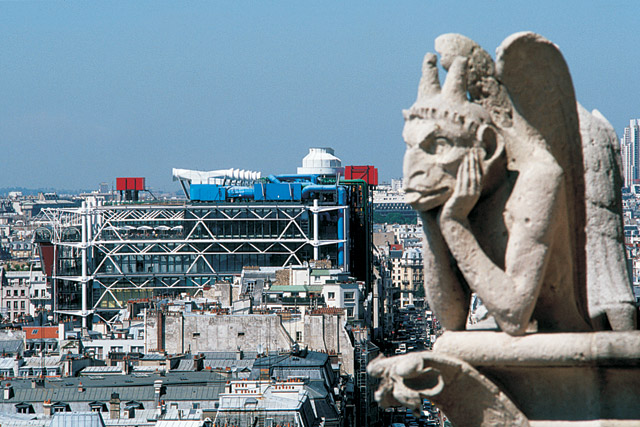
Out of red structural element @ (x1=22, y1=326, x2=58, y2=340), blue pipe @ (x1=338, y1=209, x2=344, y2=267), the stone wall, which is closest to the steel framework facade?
blue pipe @ (x1=338, y1=209, x2=344, y2=267)

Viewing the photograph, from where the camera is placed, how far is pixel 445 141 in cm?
918

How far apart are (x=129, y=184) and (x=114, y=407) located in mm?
102625

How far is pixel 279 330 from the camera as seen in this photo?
82.5 m

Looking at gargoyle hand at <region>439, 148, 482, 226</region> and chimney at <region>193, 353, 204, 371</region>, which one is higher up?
gargoyle hand at <region>439, 148, 482, 226</region>

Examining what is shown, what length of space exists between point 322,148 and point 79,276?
51495 millimetres

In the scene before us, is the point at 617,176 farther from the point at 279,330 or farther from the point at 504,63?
the point at 279,330

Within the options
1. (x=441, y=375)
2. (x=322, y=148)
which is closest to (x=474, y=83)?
(x=441, y=375)

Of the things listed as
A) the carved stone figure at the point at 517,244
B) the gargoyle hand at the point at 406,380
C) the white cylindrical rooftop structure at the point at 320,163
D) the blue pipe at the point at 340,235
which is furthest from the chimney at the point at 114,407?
the white cylindrical rooftop structure at the point at 320,163

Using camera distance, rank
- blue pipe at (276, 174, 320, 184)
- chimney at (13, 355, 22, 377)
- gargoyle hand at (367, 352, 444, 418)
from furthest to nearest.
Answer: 1. blue pipe at (276, 174, 320, 184)
2. chimney at (13, 355, 22, 377)
3. gargoyle hand at (367, 352, 444, 418)

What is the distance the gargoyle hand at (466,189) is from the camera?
9.16 meters

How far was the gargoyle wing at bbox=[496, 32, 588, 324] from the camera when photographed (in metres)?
9.34

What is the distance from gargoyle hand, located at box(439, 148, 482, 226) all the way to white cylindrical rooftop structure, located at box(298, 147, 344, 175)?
160234mm

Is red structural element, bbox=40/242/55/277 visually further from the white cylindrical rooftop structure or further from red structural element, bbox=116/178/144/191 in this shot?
the white cylindrical rooftop structure

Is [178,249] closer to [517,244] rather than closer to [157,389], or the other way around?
[157,389]
